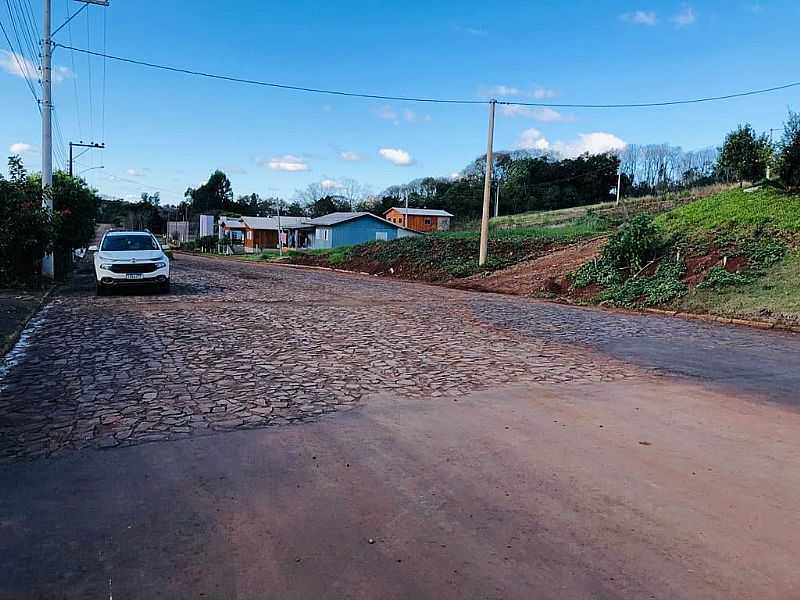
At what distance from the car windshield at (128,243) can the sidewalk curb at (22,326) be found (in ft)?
6.01

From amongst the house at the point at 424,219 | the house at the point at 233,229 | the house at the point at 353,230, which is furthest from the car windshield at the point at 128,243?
the house at the point at 233,229

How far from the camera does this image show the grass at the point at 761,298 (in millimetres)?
13282

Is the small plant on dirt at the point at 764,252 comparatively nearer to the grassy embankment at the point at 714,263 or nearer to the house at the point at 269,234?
the grassy embankment at the point at 714,263

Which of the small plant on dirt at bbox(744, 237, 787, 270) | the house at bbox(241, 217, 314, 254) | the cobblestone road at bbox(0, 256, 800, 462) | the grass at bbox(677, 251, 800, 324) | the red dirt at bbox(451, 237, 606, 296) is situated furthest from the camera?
the house at bbox(241, 217, 314, 254)

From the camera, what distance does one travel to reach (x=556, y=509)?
366 cm

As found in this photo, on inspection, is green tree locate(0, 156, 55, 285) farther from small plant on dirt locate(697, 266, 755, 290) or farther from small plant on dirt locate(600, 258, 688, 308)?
small plant on dirt locate(697, 266, 755, 290)

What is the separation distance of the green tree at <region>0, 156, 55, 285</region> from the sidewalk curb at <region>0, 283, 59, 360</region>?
1.07 metres

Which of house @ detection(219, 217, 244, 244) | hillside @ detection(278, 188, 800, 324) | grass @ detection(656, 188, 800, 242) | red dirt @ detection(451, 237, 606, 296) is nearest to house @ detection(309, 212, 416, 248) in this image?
house @ detection(219, 217, 244, 244)

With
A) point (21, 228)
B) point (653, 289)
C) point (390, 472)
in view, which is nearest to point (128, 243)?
point (21, 228)

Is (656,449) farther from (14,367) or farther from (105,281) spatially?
(105,281)

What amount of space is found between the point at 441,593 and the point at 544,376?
474cm

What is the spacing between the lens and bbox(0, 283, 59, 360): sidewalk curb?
7.93 meters

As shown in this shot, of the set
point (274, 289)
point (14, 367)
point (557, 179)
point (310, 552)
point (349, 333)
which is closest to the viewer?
point (310, 552)

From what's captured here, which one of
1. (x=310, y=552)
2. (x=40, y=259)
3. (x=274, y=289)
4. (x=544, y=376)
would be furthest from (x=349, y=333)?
(x=40, y=259)
